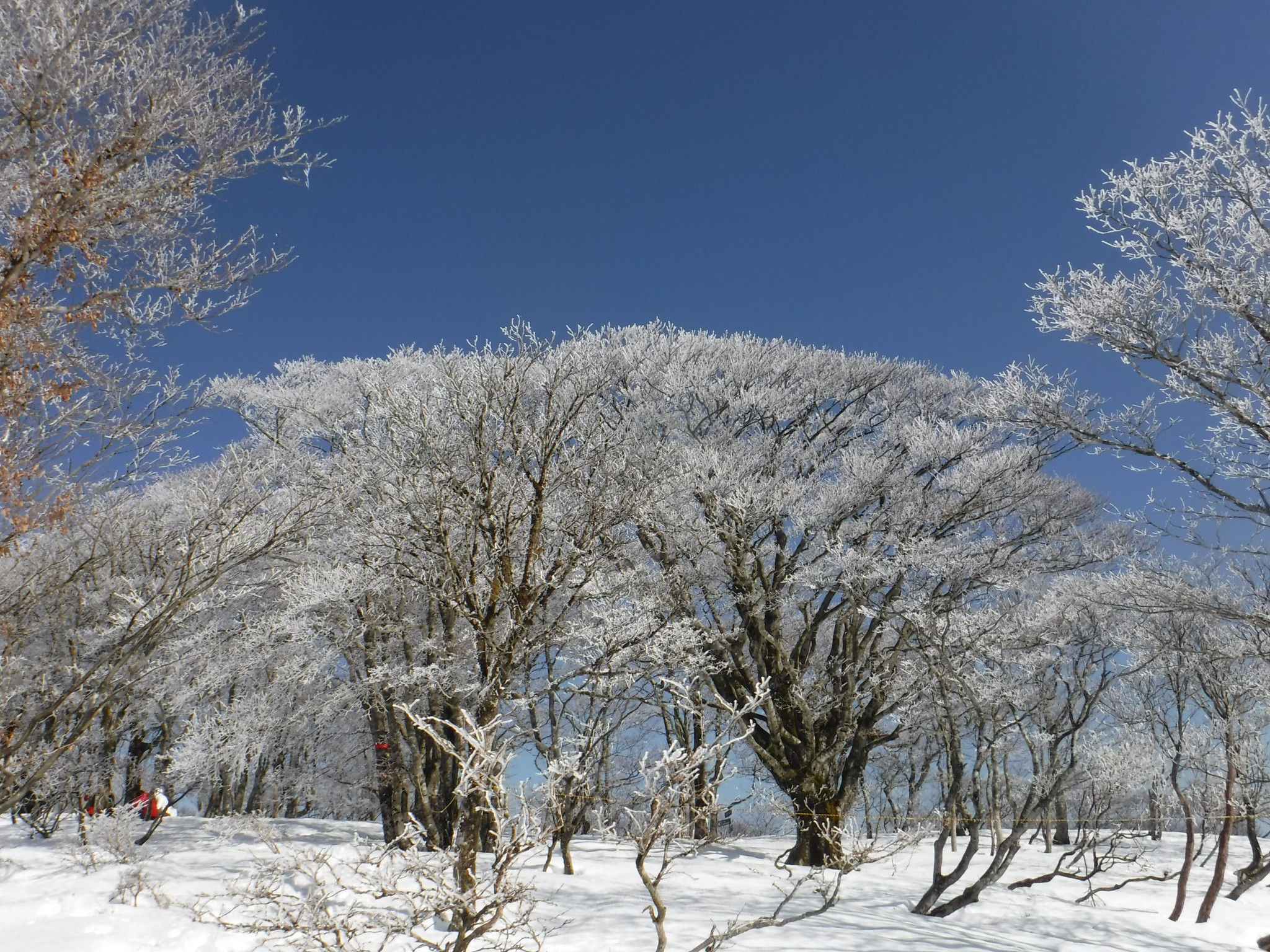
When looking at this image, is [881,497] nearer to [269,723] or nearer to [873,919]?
[873,919]

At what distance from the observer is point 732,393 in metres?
12.9

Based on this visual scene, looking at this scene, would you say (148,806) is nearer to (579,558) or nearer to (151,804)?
(151,804)

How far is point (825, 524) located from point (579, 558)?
15.7 ft

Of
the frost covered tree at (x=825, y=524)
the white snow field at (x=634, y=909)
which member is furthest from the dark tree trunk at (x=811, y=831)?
the white snow field at (x=634, y=909)

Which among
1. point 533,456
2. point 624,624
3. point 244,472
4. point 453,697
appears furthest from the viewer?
point 533,456

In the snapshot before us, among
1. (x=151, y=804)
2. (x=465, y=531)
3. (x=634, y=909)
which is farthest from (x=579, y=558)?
(x=151, y=804)

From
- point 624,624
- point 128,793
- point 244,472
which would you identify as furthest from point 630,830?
point 128,793

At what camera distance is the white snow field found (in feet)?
22.0

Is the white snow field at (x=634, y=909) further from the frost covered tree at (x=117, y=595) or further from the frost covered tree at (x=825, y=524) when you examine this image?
the frost covered tree at (x=825, y=524)

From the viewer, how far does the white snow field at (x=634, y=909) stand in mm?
6699

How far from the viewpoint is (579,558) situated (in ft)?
29.3

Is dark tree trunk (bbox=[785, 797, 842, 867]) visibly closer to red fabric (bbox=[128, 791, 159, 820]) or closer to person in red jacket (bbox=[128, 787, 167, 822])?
person in red jacket (bbox=[128, 787, 167, 822])

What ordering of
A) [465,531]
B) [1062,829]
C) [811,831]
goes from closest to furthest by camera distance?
[465,531] → [811,831] → [1062,829]

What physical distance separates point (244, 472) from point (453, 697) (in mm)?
3826
